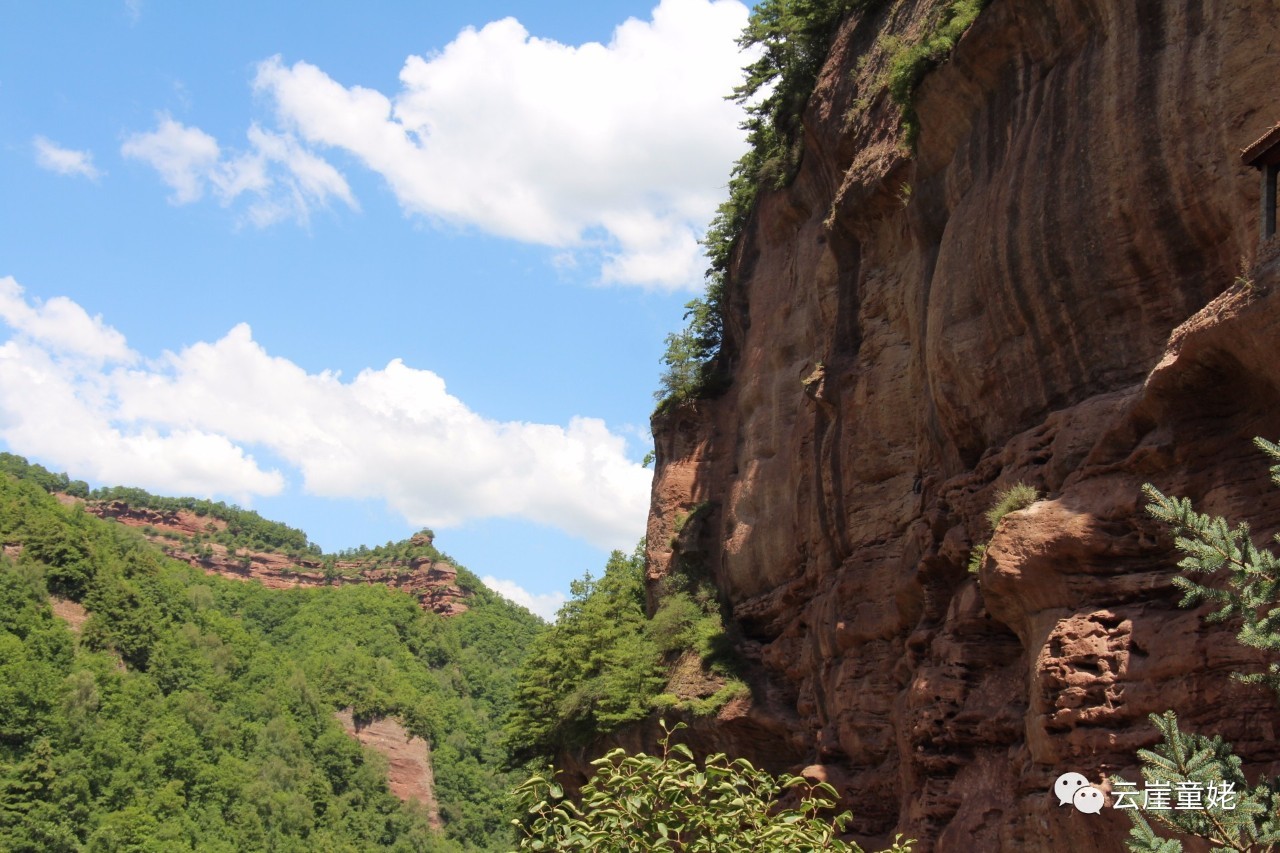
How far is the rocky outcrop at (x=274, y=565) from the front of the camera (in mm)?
159875

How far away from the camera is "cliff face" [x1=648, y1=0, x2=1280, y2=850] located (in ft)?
41.8

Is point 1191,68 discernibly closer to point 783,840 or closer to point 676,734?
point 783,840

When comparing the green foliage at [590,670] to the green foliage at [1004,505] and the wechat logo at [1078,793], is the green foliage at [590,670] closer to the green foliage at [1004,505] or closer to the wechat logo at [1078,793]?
the green foliage at [1004,505]

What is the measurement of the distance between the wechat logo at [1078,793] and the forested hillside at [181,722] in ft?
104

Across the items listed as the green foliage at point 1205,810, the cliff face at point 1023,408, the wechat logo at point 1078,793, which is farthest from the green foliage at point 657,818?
the cliff face at point 1023,408

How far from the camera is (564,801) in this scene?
31.7 ft

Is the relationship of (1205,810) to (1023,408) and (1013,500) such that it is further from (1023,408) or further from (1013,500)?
(1023,408)

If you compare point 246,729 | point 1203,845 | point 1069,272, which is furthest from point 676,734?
point 246,729

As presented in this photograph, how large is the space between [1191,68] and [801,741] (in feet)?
48.1

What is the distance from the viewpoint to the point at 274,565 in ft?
570

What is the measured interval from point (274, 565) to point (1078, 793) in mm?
171016

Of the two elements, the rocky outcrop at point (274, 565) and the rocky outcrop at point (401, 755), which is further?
the rocky outcrop at point (274, 565)

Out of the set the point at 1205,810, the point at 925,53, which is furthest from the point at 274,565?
the point at 1205,810

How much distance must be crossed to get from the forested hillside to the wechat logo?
3162 cm
